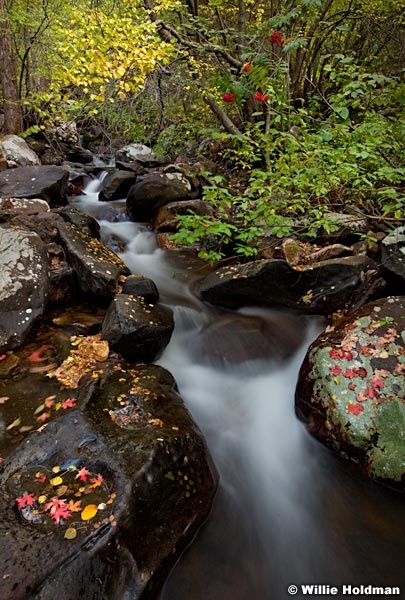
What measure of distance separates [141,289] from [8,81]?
9.07m

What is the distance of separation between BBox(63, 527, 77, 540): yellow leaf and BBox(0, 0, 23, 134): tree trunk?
440 inches

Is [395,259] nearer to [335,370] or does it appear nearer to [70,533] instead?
[335,370]

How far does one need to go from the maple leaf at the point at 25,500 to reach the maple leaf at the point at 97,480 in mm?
351

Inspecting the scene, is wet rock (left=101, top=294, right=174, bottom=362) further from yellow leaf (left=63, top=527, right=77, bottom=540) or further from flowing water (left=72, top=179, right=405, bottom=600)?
yellow leaf (left=63, top=527, right=77, bottom=540)

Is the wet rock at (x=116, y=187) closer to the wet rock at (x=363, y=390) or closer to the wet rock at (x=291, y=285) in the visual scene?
the wet rock at (x=291, y=285)

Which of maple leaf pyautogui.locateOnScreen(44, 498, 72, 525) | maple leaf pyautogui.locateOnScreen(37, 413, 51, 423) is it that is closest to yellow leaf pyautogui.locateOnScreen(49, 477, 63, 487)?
maple leaf pyautogui.locateOnScreen(44, 498, 72, 525)

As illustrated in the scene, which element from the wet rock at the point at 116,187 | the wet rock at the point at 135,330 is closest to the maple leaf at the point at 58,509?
the wet rock at the point at 135,330

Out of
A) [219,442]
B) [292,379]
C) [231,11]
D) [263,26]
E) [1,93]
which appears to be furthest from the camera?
[1,93]

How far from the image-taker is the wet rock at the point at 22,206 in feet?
20.2

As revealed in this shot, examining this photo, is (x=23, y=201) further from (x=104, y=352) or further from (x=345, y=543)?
→ (x=345, y=543)

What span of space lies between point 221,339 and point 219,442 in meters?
1.47

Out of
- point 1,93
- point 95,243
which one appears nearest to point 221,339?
point 95,243

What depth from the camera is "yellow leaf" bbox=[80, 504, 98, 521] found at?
2.03m

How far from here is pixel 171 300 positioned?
213 inches
